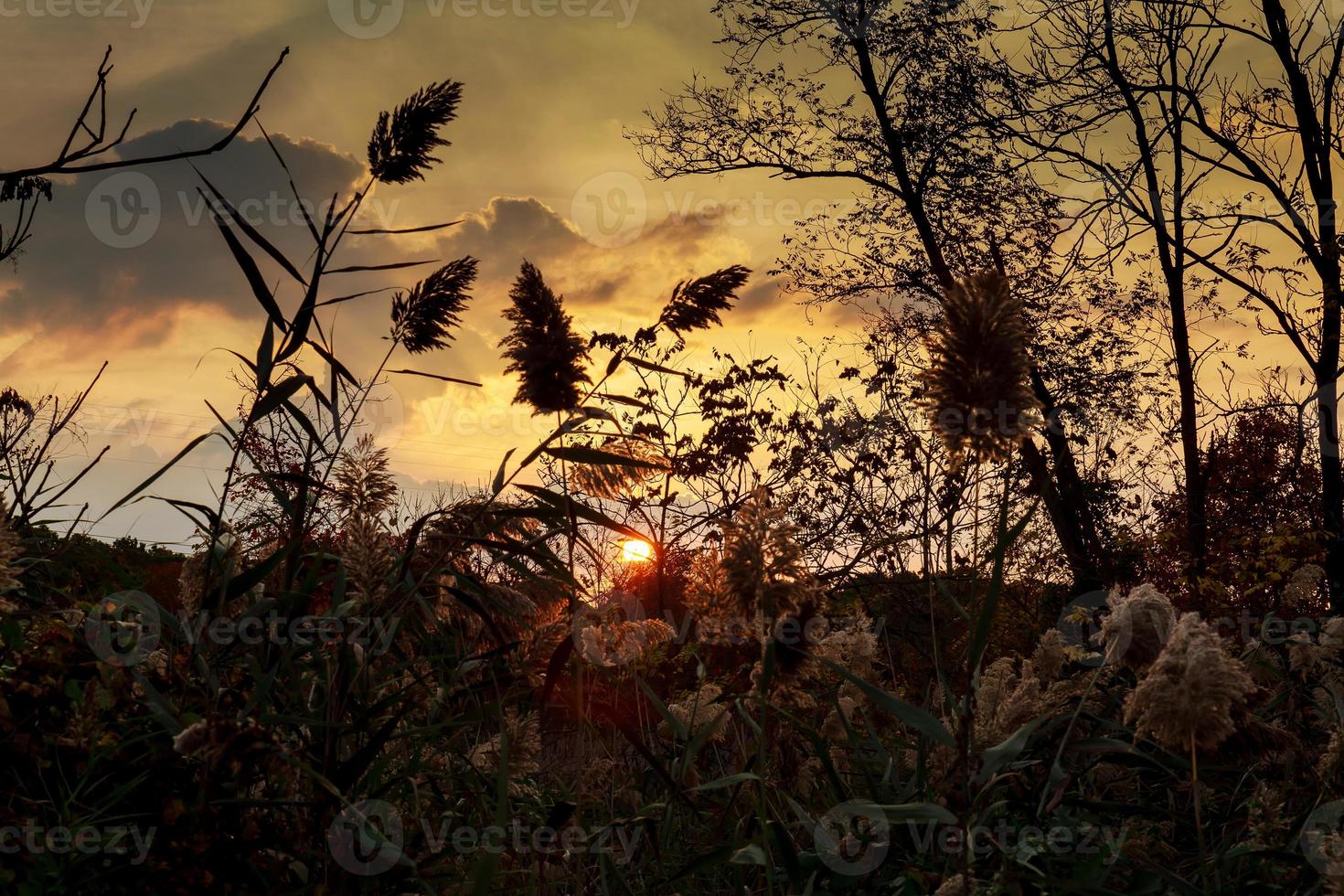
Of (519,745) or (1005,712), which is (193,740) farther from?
(1005,712)

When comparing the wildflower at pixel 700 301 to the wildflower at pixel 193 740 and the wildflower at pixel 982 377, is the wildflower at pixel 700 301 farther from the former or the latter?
the wildflower at pixel 193 740

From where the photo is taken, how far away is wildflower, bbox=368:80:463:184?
10.6 ft

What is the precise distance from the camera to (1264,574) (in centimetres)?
1429

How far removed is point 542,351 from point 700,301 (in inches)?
17.5

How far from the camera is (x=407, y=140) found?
10.6 feet

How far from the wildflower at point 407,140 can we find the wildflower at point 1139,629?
236 cm

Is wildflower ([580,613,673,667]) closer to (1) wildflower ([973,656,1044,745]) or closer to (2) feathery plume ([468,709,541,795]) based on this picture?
(2) feathery plume ([468,709,541,795])

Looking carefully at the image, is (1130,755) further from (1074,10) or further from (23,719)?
(1074,10)

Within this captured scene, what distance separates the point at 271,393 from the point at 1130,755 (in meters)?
2.45

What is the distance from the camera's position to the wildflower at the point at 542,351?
2.70m

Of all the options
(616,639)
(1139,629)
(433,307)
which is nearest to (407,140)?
(433,307)

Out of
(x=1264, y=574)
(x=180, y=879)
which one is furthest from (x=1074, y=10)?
(x=180, y=879)

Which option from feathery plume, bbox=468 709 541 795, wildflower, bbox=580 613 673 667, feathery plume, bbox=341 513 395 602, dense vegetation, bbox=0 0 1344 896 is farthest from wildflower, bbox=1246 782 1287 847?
feathery plume, bbox=341 513 395 602

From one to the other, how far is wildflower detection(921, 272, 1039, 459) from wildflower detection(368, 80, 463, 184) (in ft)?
6.17
